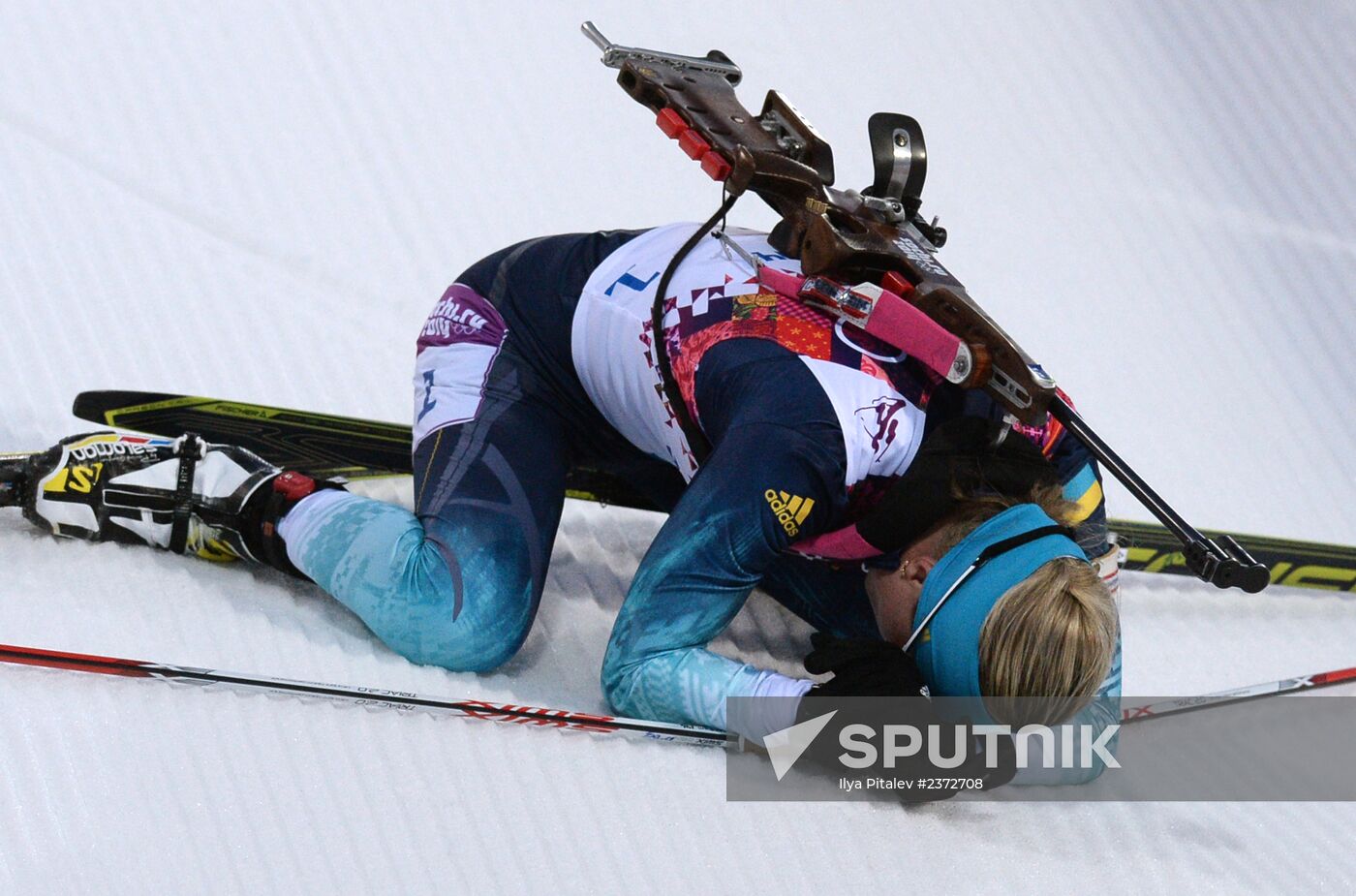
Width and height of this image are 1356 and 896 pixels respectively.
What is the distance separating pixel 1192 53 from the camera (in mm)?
3098

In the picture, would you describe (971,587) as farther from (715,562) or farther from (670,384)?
(670,384)

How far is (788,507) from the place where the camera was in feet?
4.36

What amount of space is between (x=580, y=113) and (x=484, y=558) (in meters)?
1.47

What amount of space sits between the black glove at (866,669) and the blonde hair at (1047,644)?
0.25ft

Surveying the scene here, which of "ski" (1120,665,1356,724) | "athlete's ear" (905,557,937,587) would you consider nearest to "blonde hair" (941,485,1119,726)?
"athlete's ear" (905,557,937,587)

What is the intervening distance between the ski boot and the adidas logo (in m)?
0.59

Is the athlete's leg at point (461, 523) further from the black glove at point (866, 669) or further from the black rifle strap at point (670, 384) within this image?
the black glove at point (866, 669)

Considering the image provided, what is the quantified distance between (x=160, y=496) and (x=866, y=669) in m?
0.82

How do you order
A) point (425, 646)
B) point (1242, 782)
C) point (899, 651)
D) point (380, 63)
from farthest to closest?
1. point (380, 63)
2. point (1242, 782)
3. point (425, 646)
4. point (899, 651)

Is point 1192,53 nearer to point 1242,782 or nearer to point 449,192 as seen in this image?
point 449,192

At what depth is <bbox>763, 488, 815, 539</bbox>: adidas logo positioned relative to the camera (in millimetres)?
1323

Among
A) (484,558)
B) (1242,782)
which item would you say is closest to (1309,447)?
(1242,782)

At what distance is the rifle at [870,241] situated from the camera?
1.34 metres

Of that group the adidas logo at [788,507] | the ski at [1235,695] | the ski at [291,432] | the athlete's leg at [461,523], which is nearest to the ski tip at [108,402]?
the ski at [291,432]
